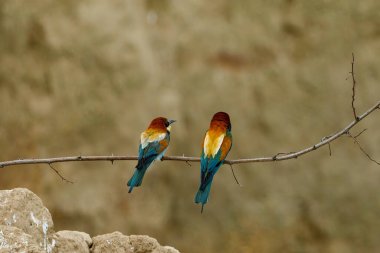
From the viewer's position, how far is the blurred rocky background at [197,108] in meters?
7.68

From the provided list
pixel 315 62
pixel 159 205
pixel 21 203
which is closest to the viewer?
pixel 21 203

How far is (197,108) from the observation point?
317 inches

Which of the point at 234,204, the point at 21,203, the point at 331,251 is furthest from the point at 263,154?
the point at 21,203

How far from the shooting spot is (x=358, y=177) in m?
8.06

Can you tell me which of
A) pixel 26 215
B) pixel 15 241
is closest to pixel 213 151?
pixel 26 215

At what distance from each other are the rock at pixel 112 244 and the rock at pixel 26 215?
1.02 ft

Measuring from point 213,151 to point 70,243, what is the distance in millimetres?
900

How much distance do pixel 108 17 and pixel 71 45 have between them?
0.43 metres

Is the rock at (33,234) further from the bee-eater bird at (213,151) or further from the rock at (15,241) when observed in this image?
the bee-eater bird at (213,151)

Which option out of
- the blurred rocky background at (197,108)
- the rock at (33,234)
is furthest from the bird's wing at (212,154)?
the blurred rocky background at (197,108)

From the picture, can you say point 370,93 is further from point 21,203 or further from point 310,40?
point 21,203

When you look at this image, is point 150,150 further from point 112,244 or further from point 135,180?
point 112,244

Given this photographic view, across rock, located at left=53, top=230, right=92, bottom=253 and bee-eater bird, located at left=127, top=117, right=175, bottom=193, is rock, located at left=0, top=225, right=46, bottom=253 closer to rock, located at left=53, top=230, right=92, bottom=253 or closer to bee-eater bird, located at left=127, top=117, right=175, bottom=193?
rock, located at left=53, top=230, right=92, bottom=253

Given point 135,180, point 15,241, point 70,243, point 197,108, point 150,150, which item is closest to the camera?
point 15,241
